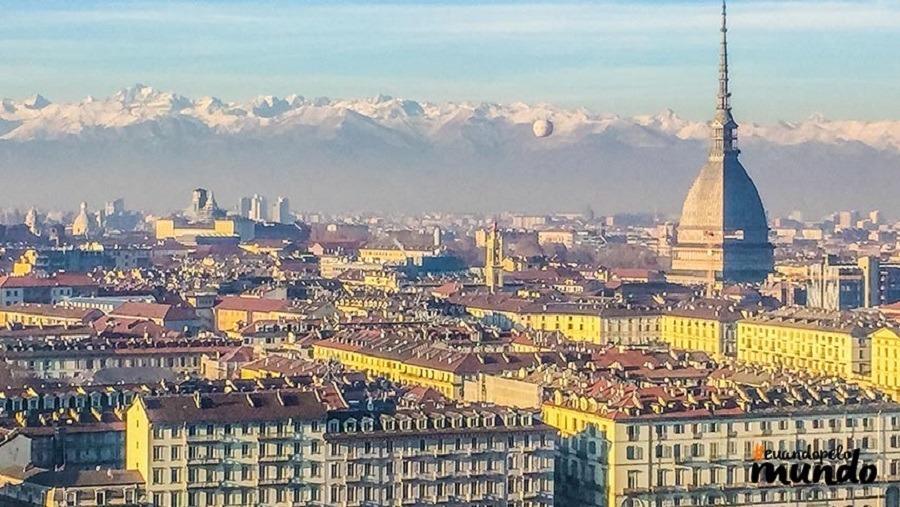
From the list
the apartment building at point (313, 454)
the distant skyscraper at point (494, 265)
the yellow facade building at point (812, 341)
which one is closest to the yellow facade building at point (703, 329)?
the yellow facade building at point (812, 341)

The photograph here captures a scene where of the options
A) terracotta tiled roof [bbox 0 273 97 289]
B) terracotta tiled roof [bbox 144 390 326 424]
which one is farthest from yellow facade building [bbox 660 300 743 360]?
terracotta tiled roof [bbox 144 390 326 424]

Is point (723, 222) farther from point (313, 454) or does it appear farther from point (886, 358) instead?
point (313, 454)

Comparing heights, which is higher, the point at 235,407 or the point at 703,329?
the point at 703,329

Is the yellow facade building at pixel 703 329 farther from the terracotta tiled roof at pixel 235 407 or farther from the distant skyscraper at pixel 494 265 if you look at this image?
the terracotta tiled roof at pixel 235 407

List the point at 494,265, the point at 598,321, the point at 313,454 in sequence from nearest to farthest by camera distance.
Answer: the point at 313,454, the point at 598,321, the point at 494,265

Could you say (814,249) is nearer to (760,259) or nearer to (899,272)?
(760,259)

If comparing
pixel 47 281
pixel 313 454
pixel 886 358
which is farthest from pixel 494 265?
pixel 313 454

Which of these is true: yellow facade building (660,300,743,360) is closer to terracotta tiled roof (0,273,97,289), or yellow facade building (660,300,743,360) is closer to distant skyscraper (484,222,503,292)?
distant skyscraper (484,222,503,292)
